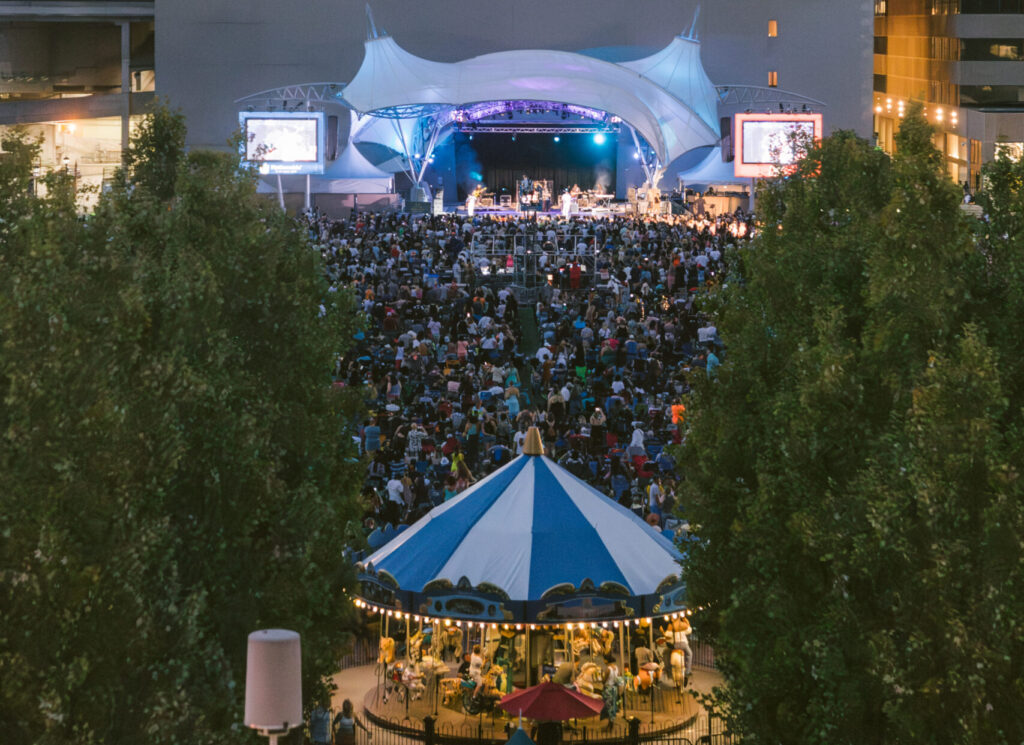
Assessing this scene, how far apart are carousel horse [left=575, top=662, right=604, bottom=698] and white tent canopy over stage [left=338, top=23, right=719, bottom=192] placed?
119 feet

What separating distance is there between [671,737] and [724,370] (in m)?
5.50

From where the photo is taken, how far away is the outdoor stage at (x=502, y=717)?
15797mm

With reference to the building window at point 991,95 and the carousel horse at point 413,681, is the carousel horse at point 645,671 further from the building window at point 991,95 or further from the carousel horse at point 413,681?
the building window at point 991,95

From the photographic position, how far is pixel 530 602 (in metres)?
15.4

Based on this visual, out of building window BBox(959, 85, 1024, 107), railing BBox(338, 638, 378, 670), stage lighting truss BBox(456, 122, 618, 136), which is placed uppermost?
Result: building window BBox(959, 85, 1024, 107)

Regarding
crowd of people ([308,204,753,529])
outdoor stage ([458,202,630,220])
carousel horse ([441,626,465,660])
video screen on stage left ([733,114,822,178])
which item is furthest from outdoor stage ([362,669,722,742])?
outdoor stage ([458,202,630,220])

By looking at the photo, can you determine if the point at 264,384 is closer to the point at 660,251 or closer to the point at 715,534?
the point at 715,534

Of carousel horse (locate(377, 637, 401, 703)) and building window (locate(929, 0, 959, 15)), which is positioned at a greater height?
building window (locate(929, 0, 959, 15))

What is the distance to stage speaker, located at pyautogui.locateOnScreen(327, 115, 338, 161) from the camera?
57219 millimetres

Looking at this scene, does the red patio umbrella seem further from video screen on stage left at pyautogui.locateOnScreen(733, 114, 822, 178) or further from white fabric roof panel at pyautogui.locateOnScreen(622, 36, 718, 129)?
white fabric roof panel at pyautogui.locateOnScreen(622, 36, 718, 129)

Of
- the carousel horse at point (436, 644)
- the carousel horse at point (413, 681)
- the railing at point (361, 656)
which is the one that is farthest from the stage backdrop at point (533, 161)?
the carousel horse at point (413, 681)

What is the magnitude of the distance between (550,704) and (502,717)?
1847 millimetres

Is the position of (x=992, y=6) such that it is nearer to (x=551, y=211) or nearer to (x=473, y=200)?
(x=551, y=211)

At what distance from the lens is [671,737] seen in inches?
619
